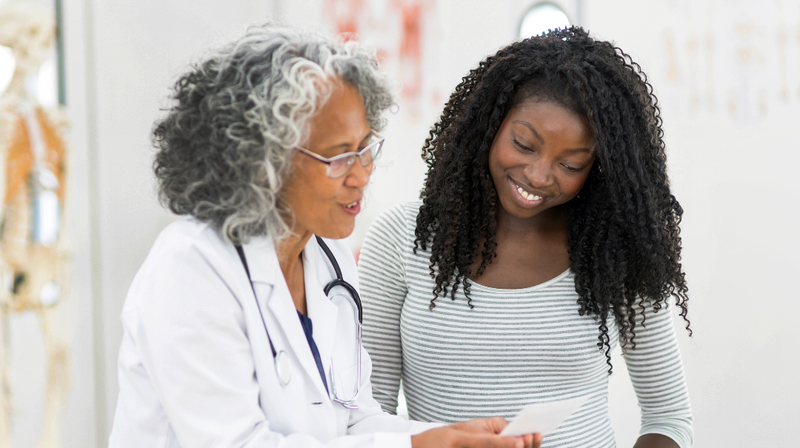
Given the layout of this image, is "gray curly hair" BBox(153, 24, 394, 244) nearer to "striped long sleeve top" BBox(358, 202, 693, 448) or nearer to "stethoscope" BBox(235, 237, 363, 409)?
"stethoscope" BBox(235, 237, 363, 409)

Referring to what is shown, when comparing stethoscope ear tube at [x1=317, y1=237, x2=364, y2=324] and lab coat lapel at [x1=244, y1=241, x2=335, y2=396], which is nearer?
lab coat lapel at [x1=244, y1=241, x2=335, y2=396]

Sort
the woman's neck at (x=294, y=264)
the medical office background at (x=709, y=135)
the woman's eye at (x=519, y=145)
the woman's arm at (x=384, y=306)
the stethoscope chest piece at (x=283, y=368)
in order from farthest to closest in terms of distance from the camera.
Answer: the medical office background at (x=709, y=135) → the woman's arm at (x=384, y=306) → the woman's eye at (x=519, y=145) → the woman's neck at (x=294, y=264) → the stethoscope chest piece at (x=283, y=368)

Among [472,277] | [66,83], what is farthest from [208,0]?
[472,277]

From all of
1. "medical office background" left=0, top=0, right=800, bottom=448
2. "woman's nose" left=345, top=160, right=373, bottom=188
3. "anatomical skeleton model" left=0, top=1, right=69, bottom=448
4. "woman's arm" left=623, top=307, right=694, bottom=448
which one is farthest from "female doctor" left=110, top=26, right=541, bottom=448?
"medical office background" left=0, top=0, right=800, bottom=448

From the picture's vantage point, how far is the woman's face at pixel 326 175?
105 centimetres

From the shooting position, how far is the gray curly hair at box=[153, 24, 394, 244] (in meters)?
0.99

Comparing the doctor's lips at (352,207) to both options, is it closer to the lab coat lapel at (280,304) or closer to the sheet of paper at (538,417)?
the lab coat lapel at (280,304)

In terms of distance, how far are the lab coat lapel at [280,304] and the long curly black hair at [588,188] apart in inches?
16.0

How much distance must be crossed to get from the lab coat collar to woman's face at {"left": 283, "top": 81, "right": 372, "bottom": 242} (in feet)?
0.27

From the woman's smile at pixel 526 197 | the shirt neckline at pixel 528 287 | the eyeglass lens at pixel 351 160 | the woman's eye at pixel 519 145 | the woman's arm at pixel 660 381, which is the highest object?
the woman's eye at pixel 519 145

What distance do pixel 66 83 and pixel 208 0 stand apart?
2.59 ft

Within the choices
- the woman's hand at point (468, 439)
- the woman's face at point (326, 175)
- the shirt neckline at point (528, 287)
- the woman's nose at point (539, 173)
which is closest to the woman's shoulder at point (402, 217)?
the shirt neckline at point (528, 287)

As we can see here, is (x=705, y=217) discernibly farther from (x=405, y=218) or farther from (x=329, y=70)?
(x=329, y=70)

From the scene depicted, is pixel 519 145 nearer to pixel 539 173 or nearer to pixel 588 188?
pixel 539 173
